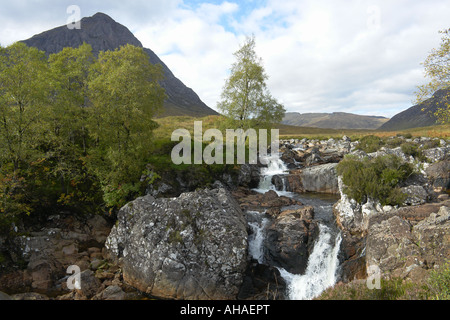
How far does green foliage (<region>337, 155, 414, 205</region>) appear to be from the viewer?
1727 cm

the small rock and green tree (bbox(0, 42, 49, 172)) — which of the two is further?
green tree (bbox(0, 42, 49, 172))

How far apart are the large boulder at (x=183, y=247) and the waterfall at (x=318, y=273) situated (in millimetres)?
3067

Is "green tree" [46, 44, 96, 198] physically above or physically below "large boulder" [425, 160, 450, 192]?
above

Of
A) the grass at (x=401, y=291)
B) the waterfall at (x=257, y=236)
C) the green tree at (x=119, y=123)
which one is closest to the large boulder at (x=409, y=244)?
the grass at (x=401, y=291)

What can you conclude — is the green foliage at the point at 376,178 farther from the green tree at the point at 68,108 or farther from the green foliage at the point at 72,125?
the green tree at the point at 68,108

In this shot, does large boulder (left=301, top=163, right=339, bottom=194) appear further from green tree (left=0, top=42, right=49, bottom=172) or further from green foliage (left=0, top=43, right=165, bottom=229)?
green tree (left=0, top=42, right=49, bottom=172)

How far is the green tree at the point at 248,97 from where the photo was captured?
1161 inches

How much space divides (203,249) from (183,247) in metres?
1.20

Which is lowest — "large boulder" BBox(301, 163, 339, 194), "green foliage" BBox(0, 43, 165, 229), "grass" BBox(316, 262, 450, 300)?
"grass" BBox(316, 262, 450, 300)

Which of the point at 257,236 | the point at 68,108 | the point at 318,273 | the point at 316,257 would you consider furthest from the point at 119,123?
the point at 318,273

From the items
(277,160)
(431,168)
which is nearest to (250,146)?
(277,160)

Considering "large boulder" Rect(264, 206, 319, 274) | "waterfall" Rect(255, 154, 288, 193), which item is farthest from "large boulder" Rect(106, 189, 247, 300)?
"waterfall" Rect(255, 154, 288, 193)

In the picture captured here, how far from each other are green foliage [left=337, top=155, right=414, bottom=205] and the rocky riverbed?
64 centimetres

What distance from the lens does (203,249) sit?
46.8 ft
